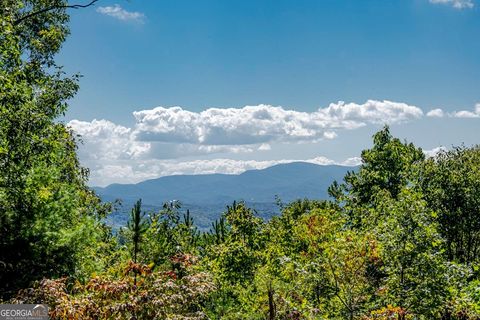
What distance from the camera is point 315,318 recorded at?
14.1 m

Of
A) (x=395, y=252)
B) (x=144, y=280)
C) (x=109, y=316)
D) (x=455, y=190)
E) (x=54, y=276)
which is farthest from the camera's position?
(x=455, y=190)

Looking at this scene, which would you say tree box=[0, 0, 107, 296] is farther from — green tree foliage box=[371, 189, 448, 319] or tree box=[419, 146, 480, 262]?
tree box=[419, 146, 480, 262]

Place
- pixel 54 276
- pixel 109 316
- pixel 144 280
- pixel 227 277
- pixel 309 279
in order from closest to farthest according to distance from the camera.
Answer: pixel 109 316
pixel 144 280
pixel 54 276
pixel 309 279
pixel 227 277

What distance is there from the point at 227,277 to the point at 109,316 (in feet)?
42.8

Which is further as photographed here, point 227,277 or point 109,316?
point 227,277

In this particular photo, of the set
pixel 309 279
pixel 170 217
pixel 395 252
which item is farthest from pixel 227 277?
pixel 395 252

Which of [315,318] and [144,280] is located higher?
[144,280]

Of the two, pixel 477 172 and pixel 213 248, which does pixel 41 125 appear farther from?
pixel 477 172

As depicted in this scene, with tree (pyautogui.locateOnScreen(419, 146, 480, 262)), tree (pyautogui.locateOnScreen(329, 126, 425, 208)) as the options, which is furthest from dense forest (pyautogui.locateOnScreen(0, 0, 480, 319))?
tree (pyautogui.locateOnScreen(329, 126, 425, 208))

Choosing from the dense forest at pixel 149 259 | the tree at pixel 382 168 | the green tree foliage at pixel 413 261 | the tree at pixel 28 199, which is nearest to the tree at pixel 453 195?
the tree at pixel 382 168

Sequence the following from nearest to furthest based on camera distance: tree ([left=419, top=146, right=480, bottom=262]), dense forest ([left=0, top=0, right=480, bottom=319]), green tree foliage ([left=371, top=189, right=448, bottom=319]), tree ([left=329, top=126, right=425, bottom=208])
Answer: dense forest ([left=0, top=0, right=480, bottom=319]) → green tree foliage ([left=371, top=189, right=448, bottom=319]) → tree ([left=419, top=146, right=480, bottom=262]) → tree ([left=329, top=126, right=425, bottom=208])

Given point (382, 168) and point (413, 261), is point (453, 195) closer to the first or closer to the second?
point (382, 168)

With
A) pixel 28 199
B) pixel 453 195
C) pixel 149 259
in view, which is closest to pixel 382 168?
pixel 453 195

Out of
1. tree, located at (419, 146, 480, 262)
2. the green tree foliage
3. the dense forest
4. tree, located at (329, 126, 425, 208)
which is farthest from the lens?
tree, located at (329, 126, 425, 208)
